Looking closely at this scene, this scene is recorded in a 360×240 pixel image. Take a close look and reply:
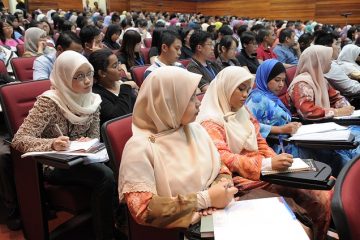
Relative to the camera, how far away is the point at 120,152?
1449 mm

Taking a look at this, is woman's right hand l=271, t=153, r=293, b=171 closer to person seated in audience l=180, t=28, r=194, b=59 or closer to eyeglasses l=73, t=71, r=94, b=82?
eyeglasses l=73, t=71, r=94, b=82

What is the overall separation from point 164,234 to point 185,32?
4.15 meters

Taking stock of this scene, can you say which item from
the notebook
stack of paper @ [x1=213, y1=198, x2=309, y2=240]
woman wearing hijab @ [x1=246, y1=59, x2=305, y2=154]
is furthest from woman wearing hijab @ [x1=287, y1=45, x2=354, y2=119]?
stack of paper @ [x1=213, y1=198, x2=309, y2=240]

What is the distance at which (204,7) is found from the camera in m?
17.7

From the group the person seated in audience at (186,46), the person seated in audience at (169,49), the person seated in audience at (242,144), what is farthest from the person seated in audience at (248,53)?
the person seated in audience at (242,144)

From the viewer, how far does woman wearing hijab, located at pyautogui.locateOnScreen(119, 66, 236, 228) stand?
117 cm

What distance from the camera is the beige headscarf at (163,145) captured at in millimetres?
1192

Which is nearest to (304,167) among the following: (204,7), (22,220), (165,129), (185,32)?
(165,129)

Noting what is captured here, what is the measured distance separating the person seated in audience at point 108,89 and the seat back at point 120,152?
2.19ft

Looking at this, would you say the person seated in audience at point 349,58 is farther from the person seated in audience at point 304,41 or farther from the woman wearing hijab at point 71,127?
the woman wearing hijab at point 71,127

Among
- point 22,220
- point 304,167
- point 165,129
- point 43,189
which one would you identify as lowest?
point 22,220

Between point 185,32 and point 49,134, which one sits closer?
point 49,134

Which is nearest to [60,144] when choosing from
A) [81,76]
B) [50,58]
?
[81,76]

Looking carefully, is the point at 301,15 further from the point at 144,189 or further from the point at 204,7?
the point at 144,189
